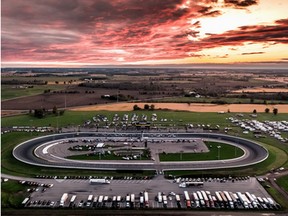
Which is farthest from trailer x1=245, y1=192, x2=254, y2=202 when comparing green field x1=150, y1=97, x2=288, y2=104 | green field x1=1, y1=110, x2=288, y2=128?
green field x1=150, y1=97, x2=288, y2=104

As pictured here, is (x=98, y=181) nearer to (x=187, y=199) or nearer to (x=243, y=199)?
(x=187, y=199)

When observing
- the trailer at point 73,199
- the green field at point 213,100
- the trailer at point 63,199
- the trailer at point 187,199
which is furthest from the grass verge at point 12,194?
the green field at point 213,100

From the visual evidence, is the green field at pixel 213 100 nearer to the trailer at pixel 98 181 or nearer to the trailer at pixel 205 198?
the trailer at pixel 98 181

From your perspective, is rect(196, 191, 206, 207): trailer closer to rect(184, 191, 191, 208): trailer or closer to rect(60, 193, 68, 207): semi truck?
rect(184, 191, 191, 208): trailer

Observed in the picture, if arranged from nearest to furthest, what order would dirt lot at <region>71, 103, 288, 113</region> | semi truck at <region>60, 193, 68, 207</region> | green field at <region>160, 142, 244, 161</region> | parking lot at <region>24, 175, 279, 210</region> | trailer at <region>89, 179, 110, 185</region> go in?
semi truck at <region>60, 193, 68, 207</region>, parking lot at <region>24, 175, 279, 210</region>, trailer at <region>89, 179, 110, 185</region>, green field at <region>160, 142, 244, 161</region>, dirt lot at <region>71, 103, 288, 113</region>

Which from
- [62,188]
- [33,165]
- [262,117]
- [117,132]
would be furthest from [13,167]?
[262,117]

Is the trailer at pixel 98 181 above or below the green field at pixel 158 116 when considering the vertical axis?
below

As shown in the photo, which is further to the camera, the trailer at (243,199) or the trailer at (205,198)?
the trailer at (205,198)

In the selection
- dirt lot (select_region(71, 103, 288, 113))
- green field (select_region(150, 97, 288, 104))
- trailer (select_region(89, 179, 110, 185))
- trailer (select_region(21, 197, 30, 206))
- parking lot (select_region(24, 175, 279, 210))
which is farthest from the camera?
green field (select_region(150, 97, 288, 104))

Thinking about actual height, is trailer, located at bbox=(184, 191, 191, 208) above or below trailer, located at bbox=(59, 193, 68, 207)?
below

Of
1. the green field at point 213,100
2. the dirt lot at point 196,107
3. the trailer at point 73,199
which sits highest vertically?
the green field at point 213,100
